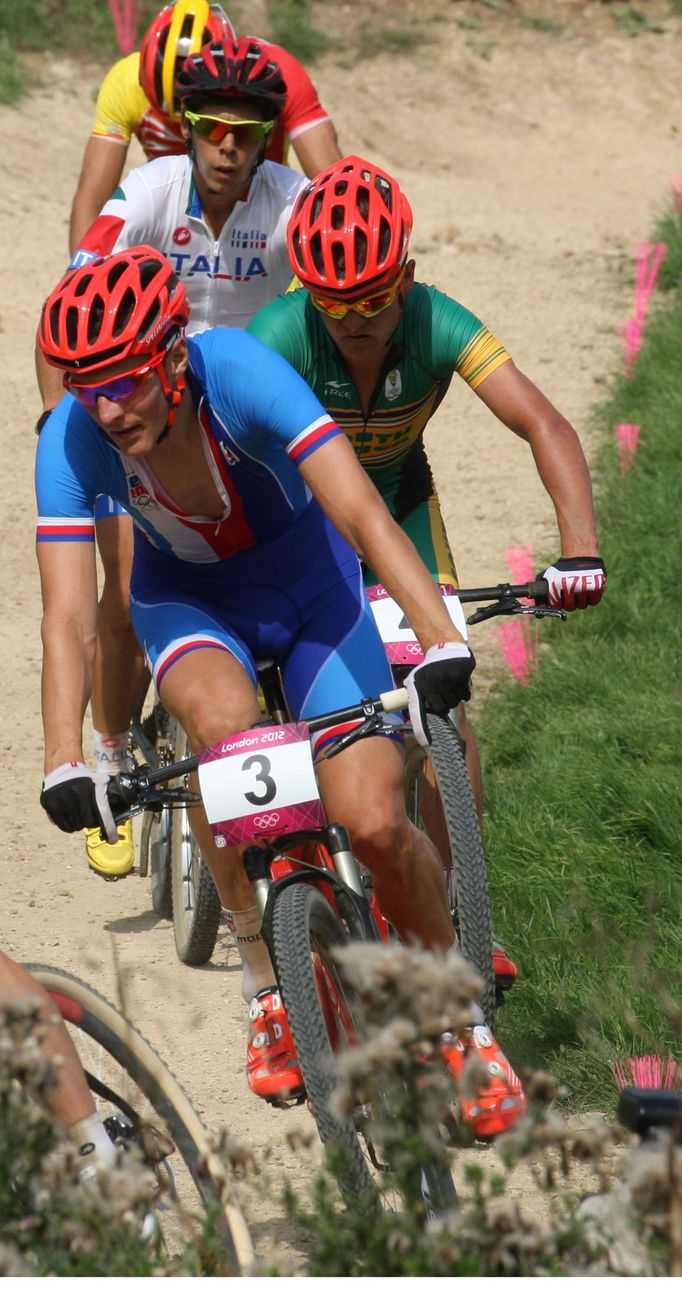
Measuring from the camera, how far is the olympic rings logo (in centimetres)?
340

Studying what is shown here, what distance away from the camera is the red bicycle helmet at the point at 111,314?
3553 mm

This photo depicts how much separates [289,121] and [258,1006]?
13.5 feet

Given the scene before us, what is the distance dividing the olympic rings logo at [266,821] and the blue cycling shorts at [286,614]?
0.58 metres

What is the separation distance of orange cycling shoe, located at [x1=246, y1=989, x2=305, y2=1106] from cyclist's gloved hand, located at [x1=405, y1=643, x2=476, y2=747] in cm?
73

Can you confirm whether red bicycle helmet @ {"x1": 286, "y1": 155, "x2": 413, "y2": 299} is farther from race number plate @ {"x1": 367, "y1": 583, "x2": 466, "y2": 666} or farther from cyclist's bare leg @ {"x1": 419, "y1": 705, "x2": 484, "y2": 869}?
cyclist's bare leg @ {"x1": 419, "y1": 705, "x2": 484, "y2": 869}

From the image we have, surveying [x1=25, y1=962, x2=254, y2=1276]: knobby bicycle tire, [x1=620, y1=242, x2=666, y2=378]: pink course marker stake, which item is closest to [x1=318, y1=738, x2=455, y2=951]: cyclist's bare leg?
[x1=25, y1=962, x2=254, y2=1276]: knobby bicycle tire

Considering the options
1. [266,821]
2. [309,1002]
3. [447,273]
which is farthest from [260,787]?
[447,273]

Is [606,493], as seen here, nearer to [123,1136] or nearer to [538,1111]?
[123,1136]

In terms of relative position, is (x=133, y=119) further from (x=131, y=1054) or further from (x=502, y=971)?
(x=131, y=1054)

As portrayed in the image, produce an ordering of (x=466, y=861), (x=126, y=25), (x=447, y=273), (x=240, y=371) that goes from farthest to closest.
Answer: (x=126, y=25), (x=447, y=273), (x=466, y=861), (x=240, y=371)

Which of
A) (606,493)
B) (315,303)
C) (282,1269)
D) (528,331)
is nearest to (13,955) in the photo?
(315,303)

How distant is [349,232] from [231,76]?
51.6 inches

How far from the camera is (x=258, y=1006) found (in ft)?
12.5

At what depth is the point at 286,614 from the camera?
13.4ft
